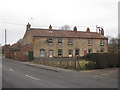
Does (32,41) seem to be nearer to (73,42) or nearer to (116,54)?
(73,42)

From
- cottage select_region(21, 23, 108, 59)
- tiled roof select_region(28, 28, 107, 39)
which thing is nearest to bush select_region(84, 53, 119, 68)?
cottage select_region(21, 23, 108, 59)

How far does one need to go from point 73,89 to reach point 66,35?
3805cm

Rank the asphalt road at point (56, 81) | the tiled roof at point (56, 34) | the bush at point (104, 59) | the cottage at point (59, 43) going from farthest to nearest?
the tiled roof at point (56, 34) → the cottage at point (59, 43) → the bush at point (104, 59) → the asphalt road at point (56, 81)

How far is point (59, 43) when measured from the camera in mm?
46875

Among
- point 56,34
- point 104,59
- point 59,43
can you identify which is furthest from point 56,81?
point 56,34

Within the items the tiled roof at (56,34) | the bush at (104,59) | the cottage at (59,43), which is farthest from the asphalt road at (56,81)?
the tiled roof at (56,34)

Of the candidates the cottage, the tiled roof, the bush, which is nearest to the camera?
the bush

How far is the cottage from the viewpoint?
44812 millimetres

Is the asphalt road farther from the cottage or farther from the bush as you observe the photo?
the cottage

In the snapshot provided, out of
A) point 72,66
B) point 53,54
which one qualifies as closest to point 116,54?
point 72,66

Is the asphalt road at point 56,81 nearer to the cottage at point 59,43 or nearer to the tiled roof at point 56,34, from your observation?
the cottage at point 59,43

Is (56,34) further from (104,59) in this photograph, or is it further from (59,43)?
(104,59)

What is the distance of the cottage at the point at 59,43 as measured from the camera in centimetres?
4481

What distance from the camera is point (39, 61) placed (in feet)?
111
